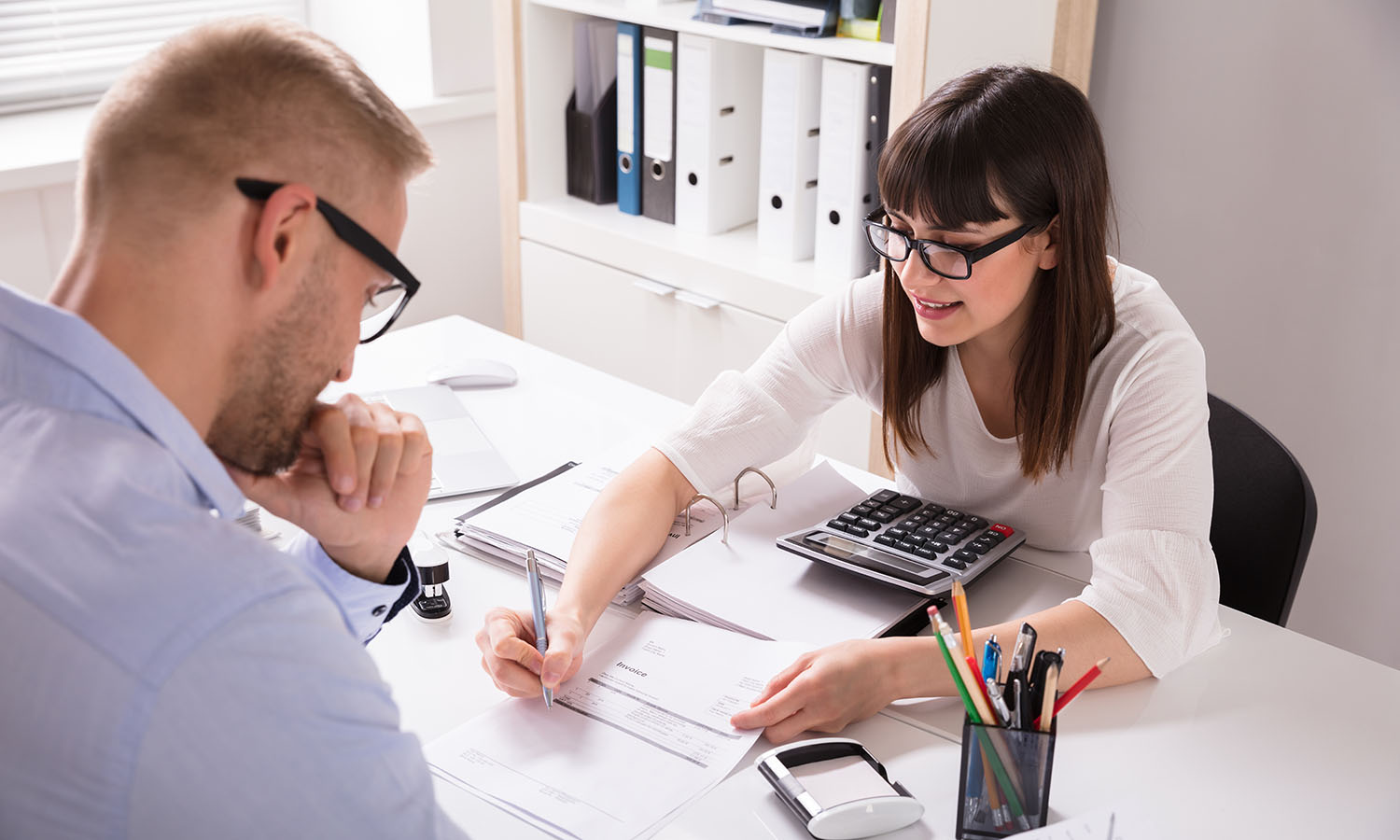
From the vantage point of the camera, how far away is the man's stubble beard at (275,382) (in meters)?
0.81

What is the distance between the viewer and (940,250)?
1.30m

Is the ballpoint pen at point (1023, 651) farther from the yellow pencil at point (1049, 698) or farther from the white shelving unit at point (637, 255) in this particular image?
the white shelving unit at point (637, 255)

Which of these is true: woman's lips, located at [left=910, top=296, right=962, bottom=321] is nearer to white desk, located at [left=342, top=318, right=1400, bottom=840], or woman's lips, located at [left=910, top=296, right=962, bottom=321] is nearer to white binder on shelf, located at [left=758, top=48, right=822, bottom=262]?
white desk, located at [left=342, top=318, right=1400, bottom=840]

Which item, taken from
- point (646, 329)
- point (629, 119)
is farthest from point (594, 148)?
point (646, 329)

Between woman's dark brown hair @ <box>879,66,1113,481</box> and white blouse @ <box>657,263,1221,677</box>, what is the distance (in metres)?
0.04

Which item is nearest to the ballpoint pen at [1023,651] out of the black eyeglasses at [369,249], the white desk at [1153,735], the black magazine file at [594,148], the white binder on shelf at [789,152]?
the white desk at [1153,735]

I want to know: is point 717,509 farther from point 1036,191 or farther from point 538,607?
point 1036,191

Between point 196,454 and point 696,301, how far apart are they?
1666 mm

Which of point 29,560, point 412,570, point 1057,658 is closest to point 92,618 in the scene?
point 29,560

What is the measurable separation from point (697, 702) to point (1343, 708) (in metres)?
0.61

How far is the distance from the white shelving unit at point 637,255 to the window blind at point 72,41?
703 mm

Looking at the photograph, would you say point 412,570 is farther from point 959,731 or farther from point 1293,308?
point 1293,308

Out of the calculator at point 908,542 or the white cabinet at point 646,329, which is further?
the white cabinet at point 646,329

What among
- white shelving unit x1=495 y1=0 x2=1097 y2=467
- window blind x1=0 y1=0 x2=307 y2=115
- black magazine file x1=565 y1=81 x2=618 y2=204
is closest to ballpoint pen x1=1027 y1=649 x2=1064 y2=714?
white shelving unit x1=495 y1=0 x2=1097 y2=467
